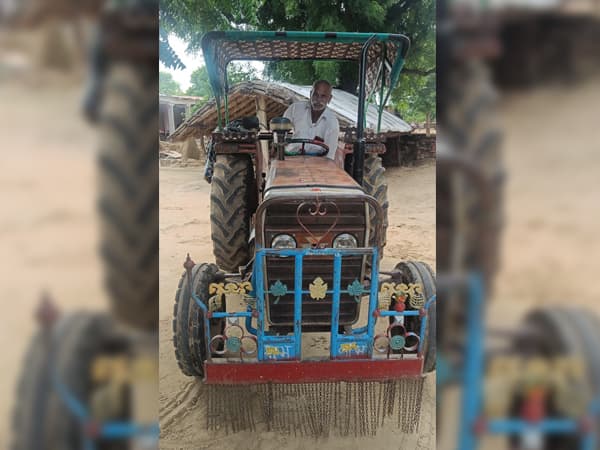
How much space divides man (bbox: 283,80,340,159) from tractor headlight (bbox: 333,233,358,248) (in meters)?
1.49

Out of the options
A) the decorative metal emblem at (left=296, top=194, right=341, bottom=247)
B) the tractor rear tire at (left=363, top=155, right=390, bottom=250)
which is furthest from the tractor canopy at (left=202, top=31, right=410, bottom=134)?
the decorative metal emblem at (left=296, top=194, right=341, bottom=247)

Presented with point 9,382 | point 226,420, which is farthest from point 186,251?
point 9,382

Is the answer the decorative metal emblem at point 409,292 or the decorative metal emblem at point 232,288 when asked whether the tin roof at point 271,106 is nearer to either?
the decorative metal emblem at point 409,292

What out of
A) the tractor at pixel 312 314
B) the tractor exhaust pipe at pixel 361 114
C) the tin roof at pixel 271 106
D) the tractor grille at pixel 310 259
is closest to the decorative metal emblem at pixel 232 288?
the tractor at pixel 312 314

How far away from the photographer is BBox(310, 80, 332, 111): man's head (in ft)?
13.4

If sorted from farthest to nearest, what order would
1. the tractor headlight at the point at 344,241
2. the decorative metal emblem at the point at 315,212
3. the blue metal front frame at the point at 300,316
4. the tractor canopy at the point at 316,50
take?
the tractor canopy at the point at 316,50 < the tractor headlight at the point at 344,241 < the decorative metal emblem at the point at 315,212 < the blue metal front frame at the point at 300,316

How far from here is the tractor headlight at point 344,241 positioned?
2635 millimetres

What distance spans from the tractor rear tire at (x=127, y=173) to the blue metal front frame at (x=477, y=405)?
36 cm

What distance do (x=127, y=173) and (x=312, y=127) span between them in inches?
146

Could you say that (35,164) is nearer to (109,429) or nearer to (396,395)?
(109,429)

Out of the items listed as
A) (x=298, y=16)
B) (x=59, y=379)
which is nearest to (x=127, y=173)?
(x=59, y=379)

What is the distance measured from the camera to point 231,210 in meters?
3.98

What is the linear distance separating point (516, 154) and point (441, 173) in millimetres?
76

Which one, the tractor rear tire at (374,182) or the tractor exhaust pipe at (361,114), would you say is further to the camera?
the tractor rear tire at (374,182)
